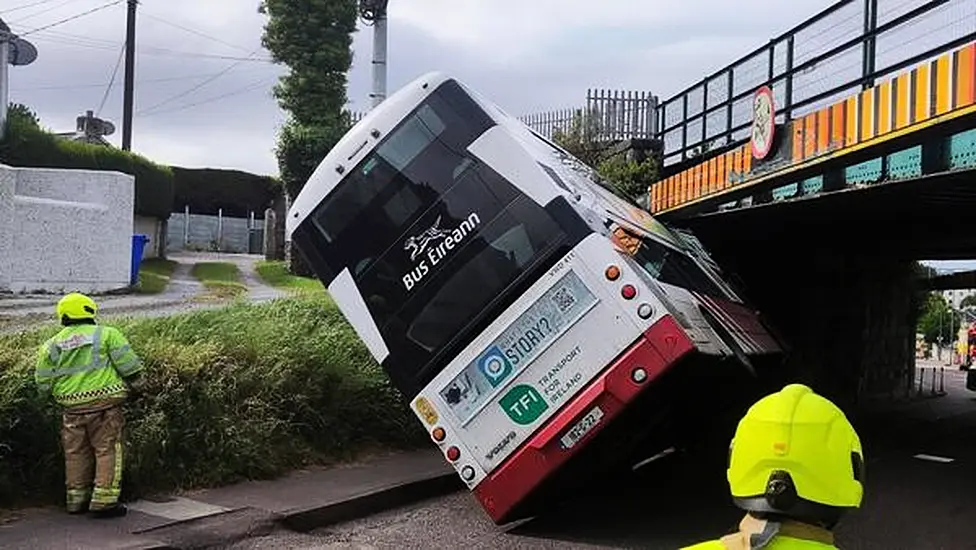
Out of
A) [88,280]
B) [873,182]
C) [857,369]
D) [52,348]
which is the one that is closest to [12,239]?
[88,280]

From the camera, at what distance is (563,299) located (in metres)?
7.71

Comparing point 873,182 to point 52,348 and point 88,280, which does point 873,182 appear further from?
point 88,280

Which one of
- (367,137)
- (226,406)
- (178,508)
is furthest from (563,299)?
(226,406)

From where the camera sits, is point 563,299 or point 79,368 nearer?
point 79,368

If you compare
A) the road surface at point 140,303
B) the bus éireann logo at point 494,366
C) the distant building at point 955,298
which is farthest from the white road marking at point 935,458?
the distant building at point 955,298

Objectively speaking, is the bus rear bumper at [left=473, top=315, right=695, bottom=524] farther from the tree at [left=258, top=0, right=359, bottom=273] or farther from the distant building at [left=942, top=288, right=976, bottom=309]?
the distant building at [left=942, top=288, right=976, bottom=309]

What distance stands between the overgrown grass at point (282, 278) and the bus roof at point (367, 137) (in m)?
13.3

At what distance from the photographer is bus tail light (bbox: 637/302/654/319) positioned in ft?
24.0

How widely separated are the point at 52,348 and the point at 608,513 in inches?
199

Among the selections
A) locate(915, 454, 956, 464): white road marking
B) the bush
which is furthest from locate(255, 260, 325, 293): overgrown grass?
locate(915, 454, 956, 464): white road marking

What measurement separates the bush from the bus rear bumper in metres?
20.7

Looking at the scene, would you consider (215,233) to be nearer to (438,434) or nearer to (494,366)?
(438,434)

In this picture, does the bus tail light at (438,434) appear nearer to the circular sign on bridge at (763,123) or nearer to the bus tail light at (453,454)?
the bus tail light at (453,454)

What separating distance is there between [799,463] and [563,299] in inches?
218
